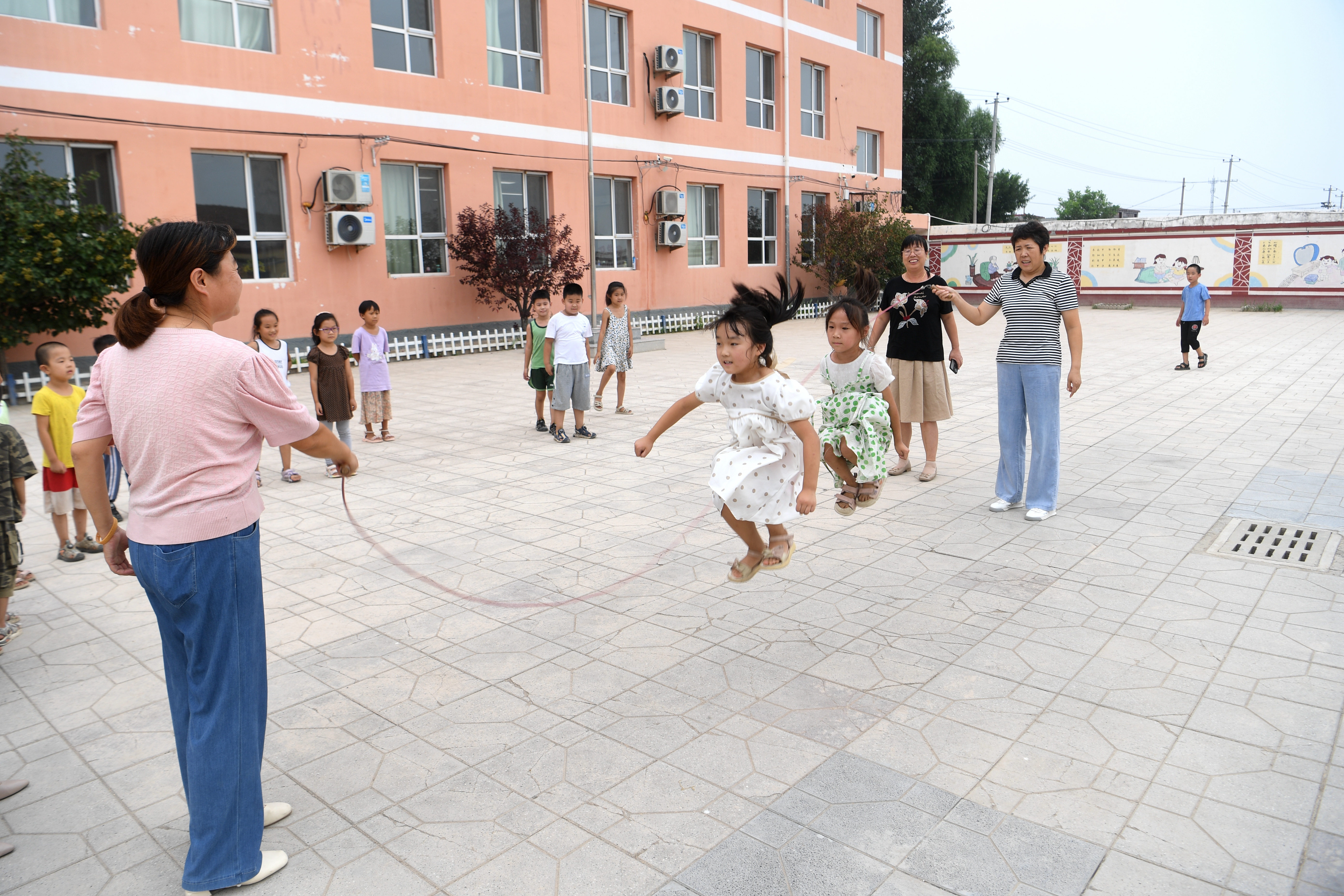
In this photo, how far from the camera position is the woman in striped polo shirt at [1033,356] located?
638cm

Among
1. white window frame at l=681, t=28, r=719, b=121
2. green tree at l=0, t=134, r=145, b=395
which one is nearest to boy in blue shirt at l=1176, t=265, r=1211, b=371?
white window frame at l=681, t=28, r=719, b=121

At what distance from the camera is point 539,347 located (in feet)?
32.7

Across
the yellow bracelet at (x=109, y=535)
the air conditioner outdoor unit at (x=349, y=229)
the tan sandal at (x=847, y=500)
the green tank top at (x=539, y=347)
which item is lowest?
the tan sandal at (x=847, y=500)

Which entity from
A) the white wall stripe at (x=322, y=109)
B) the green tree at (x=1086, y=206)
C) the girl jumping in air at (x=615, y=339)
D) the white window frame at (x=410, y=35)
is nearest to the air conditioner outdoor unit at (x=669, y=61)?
the white wall stripe at (x=322, y=109)

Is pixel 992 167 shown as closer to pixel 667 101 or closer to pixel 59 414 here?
pixel 667 101

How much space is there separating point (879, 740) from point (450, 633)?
223cm

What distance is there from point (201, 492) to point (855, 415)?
3669 millimetres

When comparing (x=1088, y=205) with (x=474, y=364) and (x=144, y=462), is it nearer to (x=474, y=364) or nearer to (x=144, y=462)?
(x=474, y=364)

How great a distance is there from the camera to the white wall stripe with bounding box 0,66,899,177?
13.2 meters

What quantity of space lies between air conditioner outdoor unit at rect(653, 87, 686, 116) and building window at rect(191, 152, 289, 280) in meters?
9.51

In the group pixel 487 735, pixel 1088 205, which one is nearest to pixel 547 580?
pixel 487 735

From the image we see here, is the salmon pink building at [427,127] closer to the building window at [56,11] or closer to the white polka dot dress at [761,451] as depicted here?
the building window at [56,11]

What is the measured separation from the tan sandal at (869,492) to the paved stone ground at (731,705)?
0.48m

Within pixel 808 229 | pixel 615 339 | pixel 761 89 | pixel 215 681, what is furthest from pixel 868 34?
pixel 215 681
